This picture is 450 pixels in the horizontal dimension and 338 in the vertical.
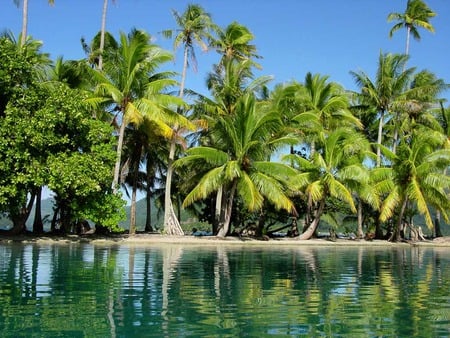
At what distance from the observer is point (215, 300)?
943 cm

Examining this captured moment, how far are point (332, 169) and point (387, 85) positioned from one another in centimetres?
803

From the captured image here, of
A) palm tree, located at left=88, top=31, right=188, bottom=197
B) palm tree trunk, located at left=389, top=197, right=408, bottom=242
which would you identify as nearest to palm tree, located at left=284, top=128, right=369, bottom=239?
palm tree trunk, located at left=389, top=197, right=408, bottom=242

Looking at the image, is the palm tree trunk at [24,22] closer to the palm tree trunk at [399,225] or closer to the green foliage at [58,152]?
the green foliage at [58,152]

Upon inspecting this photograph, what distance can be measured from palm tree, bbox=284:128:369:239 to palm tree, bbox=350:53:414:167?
3633 millimetres

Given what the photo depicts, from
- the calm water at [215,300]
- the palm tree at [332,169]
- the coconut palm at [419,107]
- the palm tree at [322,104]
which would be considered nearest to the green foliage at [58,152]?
the calm water at [215,300]

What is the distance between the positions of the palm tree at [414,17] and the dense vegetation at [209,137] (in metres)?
0.59

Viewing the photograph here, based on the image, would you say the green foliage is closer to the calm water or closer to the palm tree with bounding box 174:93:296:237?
the palm tree with bounding box 174:93:296:237

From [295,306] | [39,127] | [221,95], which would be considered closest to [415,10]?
[221,95]

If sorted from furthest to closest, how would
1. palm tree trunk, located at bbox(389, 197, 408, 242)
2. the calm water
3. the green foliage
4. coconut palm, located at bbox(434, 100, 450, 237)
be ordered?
1. coconut palm, located at bbox(434, 100, 450, 237)
2. palm tree trunk, located at bbox(389, 197, 408, 242)
3. the green foliage
4. the calm water

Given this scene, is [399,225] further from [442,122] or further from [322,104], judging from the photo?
[442,122]

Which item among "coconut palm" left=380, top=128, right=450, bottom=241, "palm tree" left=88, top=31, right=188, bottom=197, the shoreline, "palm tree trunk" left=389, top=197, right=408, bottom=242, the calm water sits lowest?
the calm water

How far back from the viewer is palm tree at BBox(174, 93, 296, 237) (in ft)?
93.0

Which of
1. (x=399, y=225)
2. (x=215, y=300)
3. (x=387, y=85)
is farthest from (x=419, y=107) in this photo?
(x=215, y=300)

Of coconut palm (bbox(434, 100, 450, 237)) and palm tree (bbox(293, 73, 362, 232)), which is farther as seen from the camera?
coconut palm (bbox(434, 100, 450, 237))
